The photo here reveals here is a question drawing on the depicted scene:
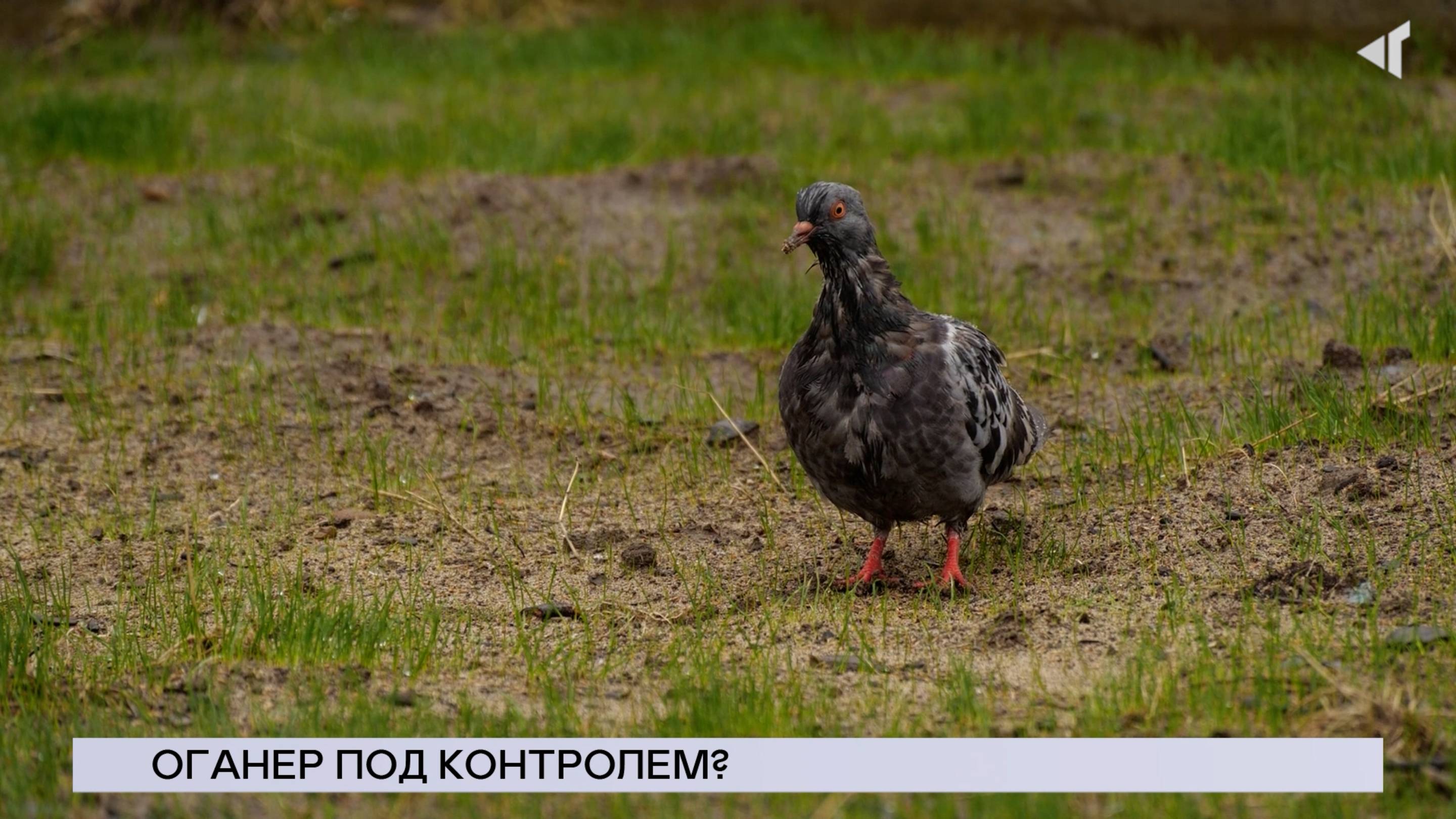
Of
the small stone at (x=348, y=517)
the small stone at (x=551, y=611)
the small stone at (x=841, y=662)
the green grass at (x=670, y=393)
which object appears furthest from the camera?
the small stone at (x=348, y=517)

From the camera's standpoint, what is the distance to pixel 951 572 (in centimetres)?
525

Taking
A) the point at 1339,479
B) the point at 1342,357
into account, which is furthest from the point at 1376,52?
the point at 1339,479

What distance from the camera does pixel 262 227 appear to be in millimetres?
8719

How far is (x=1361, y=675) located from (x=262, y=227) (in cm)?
632

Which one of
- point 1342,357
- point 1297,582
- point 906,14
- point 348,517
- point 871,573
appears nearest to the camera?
point 1297,582

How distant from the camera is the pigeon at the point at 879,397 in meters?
5.02

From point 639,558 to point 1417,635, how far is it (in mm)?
2417

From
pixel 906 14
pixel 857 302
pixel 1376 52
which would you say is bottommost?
pixel 857 302

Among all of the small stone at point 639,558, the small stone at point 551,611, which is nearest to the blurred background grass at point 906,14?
the small stone at point 639,558

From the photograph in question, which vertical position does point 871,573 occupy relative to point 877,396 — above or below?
below

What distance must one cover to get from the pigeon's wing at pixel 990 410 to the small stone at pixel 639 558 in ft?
3.75

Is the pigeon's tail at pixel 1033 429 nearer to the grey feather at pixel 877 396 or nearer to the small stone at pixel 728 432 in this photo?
the grey feather at pixel 877 396

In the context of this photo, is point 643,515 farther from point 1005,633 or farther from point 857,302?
point 1005,633

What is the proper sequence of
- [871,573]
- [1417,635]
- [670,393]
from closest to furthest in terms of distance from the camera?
[1417,635]
[871,573]
[670,393]
